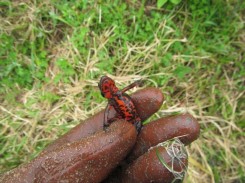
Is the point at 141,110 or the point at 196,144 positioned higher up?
the point at 141,110

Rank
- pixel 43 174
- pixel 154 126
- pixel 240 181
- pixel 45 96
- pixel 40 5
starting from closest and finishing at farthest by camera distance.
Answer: pixel 43 174 < pixel 154 126 < pixel 240 181 < pixel 45 96 < pixel 40 5

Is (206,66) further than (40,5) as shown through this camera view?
No

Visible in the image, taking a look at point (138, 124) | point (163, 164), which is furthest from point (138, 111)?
point (163, 164)

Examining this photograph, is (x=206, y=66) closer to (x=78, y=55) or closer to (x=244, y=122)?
(x=244, y=122)

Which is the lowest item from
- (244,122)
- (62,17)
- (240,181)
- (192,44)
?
(240,181)

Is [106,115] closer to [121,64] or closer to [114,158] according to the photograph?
[114,158]

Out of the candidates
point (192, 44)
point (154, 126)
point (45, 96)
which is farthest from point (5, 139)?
point (192, 44)

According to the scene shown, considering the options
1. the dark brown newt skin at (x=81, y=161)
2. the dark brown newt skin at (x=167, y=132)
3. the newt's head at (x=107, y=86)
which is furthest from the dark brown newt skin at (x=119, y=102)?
the dark brown newt skin at (x=81, y=161)
